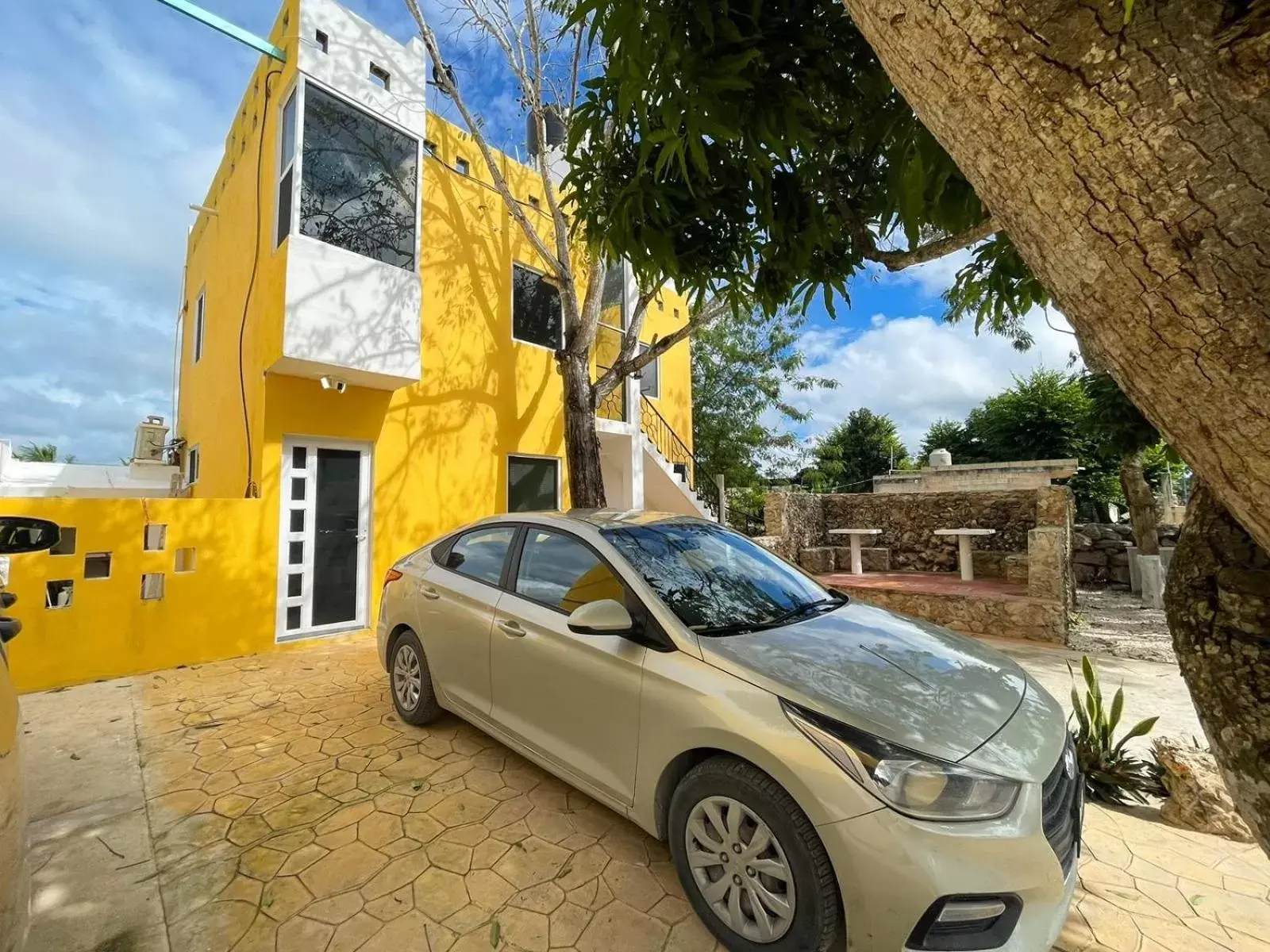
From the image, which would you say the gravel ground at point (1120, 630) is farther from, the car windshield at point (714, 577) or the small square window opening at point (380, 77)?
the small square window opening at point (380, 77)

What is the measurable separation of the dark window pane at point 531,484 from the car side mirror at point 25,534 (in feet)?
18.1

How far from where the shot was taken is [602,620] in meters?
2.42

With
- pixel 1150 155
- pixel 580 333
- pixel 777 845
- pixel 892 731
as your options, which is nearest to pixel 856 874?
pixel 777 845

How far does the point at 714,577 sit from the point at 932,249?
196cm

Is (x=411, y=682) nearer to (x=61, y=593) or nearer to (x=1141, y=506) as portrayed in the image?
(x=61, y=593)

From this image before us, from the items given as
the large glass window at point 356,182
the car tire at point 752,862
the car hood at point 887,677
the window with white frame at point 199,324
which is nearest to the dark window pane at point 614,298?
the large glass window at point 356,182

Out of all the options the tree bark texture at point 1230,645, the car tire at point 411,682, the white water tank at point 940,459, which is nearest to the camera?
the tree bark texture at point 1230,645

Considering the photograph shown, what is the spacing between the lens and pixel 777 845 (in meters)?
1.88

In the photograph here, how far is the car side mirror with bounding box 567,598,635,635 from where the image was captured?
2404 mm

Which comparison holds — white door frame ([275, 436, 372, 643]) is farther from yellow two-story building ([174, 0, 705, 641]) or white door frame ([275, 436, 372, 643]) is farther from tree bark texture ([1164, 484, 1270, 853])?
tree bark texture ([1164, 484, 1270, 853])

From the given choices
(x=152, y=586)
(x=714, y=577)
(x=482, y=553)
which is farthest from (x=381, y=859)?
(x=152, y=586)

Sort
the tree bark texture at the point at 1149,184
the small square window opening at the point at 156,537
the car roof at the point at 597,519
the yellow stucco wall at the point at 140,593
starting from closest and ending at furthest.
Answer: the tree bark texture at the point at 1149,184 → the car roof at the point at 597,519 → the yellow stucco wall at the point at 140,593 → the small square window opening at the point at 156,537

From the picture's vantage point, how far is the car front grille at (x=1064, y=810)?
6.09ft

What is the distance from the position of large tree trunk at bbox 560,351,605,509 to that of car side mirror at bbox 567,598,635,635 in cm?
417
